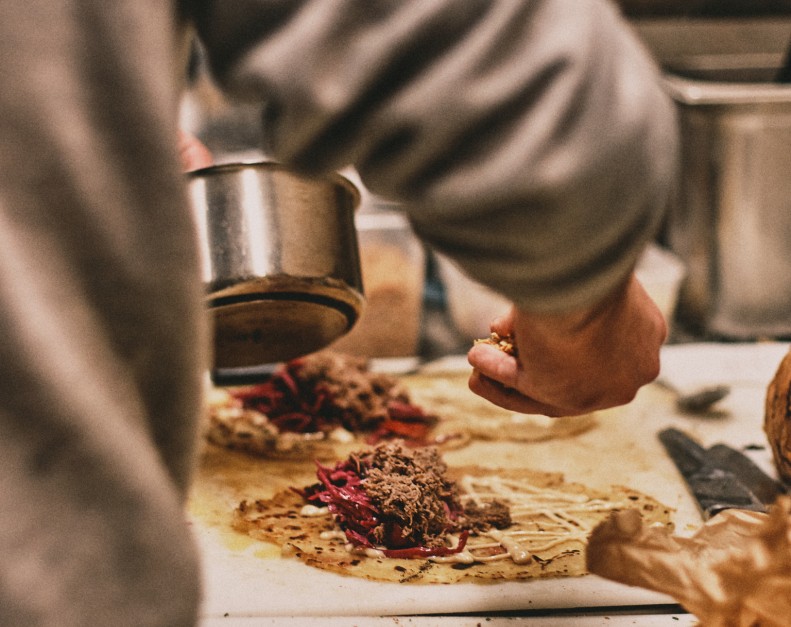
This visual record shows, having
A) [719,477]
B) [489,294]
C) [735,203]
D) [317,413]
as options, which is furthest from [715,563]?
[735,203]

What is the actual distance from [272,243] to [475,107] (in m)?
0.75

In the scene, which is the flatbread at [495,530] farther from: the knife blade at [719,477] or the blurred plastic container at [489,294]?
the blurred plastic container at [489,294]

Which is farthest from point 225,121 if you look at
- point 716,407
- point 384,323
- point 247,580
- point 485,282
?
point 485,282

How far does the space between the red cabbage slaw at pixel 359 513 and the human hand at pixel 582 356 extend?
14.7 inches

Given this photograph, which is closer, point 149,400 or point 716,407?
point 149,400

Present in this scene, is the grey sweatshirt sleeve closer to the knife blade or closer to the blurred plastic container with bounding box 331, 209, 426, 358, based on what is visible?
the knife blade

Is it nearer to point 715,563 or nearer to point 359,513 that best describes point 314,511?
point 359,513

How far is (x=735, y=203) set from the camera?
2.34 m

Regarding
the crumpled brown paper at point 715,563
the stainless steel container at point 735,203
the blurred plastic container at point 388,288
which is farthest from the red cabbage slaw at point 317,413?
the stainless steel container at point 735,203

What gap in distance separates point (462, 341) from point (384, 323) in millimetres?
284

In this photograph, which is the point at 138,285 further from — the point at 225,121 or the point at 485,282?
the point at 225,121

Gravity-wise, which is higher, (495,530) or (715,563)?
(715,563)

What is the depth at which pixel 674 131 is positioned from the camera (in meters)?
0.60

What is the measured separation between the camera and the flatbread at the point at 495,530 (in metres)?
1.22
